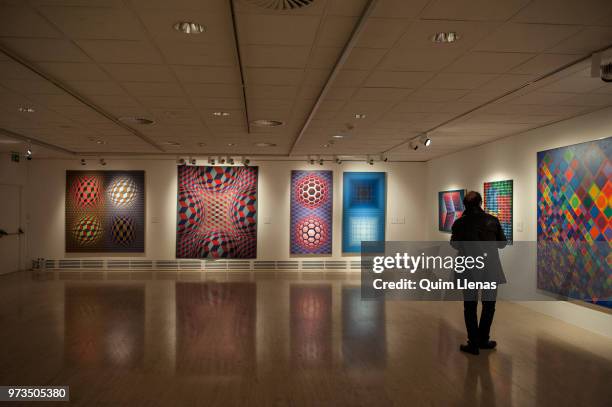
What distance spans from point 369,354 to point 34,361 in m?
3.52

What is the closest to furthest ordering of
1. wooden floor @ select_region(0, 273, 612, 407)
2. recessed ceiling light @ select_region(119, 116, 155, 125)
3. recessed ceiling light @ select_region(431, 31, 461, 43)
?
recessed ceiling light @ select_region(431, 31, 461, 43)
wooden floor @ select_region(0, 273, 612, 407)
recessed ceiling light @ select_region(119, 116, 155, 125)

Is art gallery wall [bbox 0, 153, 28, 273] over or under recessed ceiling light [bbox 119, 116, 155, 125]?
under

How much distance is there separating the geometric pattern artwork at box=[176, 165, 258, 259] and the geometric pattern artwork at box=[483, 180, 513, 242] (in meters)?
5.89

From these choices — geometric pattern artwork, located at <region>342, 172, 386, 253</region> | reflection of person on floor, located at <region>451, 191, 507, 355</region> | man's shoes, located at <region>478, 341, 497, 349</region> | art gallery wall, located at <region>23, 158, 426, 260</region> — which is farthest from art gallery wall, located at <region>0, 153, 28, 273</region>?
man's shoes, located at <region>478, 341, 497, 349</region>

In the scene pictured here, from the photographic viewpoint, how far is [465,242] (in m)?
4.88

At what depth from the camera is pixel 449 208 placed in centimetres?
1043

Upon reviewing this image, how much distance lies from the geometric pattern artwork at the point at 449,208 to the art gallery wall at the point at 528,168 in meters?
0.18

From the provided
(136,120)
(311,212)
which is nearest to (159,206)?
(311,212)

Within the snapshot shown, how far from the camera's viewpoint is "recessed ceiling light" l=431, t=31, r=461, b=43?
11.5 ft

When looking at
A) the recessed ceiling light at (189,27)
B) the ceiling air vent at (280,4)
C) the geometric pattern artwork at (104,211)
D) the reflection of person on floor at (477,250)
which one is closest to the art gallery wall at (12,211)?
the geometric pattern artwork at (104,211)

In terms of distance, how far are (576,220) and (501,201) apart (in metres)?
1.95

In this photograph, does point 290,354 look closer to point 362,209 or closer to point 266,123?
point 266,123

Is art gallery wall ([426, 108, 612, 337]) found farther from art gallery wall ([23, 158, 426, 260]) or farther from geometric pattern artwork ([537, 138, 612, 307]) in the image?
art gallery wall ([23, 158, 426, 260])

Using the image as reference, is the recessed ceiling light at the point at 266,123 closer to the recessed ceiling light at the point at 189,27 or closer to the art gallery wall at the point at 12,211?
the recessed ceiling light at the point at 189,27
